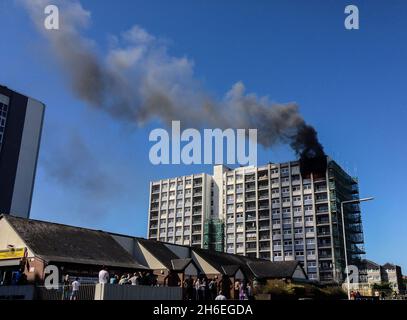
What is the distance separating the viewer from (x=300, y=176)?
110438 mm

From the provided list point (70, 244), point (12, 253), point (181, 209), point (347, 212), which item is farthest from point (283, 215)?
point (12, 253)

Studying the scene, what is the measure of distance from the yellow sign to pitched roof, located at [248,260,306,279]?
110 ft

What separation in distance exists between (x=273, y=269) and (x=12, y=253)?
3622cm

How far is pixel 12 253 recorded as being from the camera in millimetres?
36531

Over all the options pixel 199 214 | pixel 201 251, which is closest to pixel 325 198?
pixel 199 214

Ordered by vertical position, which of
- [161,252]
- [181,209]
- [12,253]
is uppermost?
[181,209]

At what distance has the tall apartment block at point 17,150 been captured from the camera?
76812 millimetres

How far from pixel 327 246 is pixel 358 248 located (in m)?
11.9

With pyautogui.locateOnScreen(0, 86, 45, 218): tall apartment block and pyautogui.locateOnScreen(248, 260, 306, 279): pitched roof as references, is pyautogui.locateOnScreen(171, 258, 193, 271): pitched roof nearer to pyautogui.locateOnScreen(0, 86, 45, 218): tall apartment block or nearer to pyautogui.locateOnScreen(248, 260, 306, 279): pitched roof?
pyautogui.locateOnScreen(248, 260, 306, 279): pitched roof

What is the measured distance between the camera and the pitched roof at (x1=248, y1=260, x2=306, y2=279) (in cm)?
5853

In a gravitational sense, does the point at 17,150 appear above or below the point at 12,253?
above

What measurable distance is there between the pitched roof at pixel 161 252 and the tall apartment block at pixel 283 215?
5744cm

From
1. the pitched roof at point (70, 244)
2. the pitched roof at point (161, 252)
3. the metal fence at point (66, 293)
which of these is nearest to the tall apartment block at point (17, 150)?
the pitched roof at point (161, 252)

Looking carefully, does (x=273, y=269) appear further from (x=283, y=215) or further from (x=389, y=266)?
(x=389, y=266)
